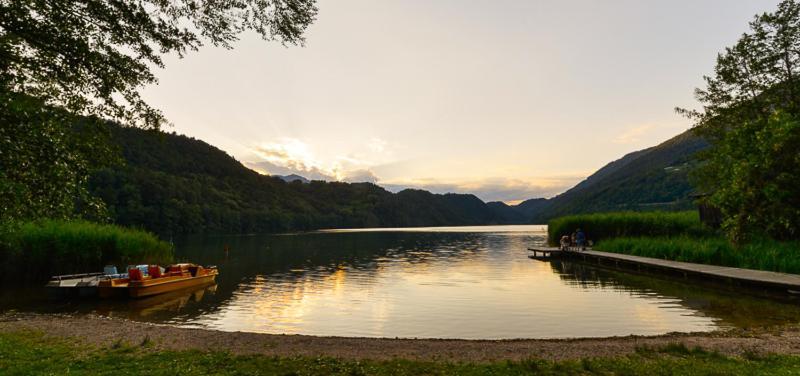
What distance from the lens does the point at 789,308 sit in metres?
22.1

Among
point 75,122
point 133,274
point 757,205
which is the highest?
point 75,122

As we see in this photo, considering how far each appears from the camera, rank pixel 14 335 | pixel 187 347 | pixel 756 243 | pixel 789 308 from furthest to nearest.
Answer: pixel 756 243, pixel 789 308, pixel 14 335, pixel 187 347

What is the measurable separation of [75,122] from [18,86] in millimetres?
1634

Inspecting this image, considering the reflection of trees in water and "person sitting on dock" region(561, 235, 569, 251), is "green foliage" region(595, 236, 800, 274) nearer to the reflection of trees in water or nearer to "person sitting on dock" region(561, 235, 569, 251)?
the reflection of trees in water

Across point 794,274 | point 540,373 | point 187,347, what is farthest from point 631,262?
point 187,347

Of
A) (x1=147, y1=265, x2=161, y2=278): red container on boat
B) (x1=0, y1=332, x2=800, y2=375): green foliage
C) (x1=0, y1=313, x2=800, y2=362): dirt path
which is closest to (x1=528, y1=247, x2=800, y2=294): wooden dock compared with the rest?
(x1=0, y1=313, x2=800, y2=362): dirt path

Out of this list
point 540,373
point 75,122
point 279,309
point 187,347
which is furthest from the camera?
point 279,309

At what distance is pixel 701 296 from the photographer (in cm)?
2745

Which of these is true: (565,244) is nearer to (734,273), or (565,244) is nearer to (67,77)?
(734,273)

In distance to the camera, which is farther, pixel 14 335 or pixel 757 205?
pixel 757 205

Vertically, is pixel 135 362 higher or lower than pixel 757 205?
lower

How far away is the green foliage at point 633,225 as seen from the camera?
160 ft

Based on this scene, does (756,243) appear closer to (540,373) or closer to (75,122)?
(540,373)

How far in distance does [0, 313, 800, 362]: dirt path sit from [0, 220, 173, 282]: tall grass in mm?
17090
